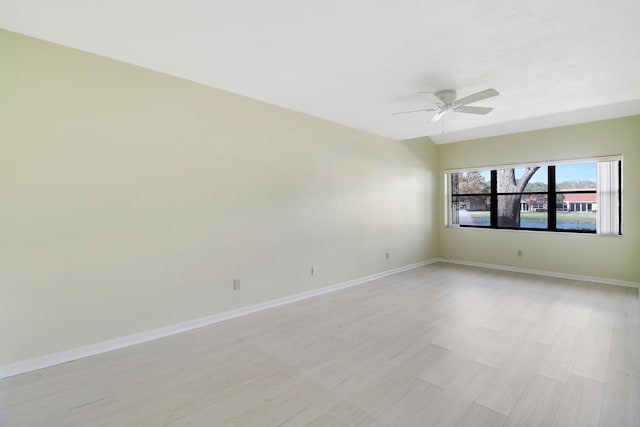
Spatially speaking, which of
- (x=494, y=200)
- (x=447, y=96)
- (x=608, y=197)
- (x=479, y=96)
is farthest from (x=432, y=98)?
(x=608, y=197)

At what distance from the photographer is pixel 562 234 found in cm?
521

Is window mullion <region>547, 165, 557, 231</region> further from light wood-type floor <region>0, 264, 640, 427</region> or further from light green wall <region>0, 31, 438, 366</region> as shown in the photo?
light green wall <region>0, 31, 438, 366</region>

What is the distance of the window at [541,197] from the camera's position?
4.80 m

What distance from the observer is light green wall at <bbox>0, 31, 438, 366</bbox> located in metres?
2.33

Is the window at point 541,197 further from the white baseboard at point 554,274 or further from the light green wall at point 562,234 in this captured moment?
the white baseboard at point 554,274

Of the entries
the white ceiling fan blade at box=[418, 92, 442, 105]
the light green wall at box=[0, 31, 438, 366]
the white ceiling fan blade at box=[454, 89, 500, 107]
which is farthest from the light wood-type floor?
the white ceiling fan blade at box=[418, 92, 442, 105]

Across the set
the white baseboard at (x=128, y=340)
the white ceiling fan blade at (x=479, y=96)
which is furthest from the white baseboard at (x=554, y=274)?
the white ceiling fan blade at (x=479, y=96)

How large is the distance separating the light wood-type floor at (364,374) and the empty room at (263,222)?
0.07ft

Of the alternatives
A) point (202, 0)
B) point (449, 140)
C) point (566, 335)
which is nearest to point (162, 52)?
point (202, 0)

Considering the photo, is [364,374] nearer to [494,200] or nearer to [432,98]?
[432,98]

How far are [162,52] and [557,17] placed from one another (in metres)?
3.04

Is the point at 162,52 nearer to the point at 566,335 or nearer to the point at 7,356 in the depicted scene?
the point at 7,356

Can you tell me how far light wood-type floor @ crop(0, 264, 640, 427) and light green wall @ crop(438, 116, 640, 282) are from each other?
4.79 ft

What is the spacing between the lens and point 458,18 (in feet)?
6.66
